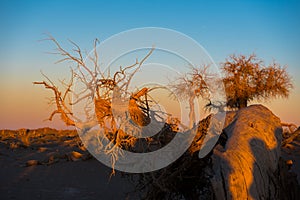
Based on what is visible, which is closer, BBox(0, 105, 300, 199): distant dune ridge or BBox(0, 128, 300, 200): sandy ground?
BBox(0, 105, 300, 199): distant dune ridge

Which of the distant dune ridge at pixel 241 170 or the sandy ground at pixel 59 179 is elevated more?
the distant dune ridge at pixel 241 170

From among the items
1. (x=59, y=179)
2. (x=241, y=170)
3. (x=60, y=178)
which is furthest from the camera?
(x=60, y=178)

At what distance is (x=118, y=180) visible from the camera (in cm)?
1083

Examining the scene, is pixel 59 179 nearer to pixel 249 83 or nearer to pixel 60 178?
pixel 60 178

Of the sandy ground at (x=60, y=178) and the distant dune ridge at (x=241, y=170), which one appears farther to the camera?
the sandy ground at (x=60, y=178)

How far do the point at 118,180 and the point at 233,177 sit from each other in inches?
276

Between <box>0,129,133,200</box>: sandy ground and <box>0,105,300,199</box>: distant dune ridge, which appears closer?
<box>0,105,300,199</box>: distant dune ridge

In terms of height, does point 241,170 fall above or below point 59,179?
above

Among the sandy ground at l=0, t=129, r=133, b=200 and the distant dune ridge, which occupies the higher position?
the distant dune ridge

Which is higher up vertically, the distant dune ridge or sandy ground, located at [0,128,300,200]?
the distant dune ridge

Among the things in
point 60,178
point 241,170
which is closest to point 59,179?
point 60,178

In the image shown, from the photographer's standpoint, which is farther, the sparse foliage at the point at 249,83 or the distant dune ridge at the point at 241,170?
the sparse foliage at the point at 249,83

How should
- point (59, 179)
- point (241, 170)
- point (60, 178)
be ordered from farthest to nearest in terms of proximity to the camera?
1. point (60, 178)
2. point (59, 179)
3. point (241, 170)

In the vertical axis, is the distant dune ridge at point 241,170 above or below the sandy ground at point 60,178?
above
